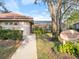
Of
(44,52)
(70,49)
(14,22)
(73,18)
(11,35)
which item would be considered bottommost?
(44,52)

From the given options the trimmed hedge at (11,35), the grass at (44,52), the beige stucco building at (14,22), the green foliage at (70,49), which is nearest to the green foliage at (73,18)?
the beige stucco building at (14,22)

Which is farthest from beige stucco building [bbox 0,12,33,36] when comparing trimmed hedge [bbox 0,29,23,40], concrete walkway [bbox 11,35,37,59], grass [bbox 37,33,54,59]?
concrete walkway [bbox 11,35,37,59]

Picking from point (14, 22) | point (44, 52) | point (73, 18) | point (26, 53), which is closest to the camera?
point (26, 53)

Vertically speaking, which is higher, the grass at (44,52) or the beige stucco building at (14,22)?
the beige stucco building at (14,22)

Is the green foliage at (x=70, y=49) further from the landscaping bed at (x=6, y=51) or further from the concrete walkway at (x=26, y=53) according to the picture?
the landscaping bed at (x=6, y=51)

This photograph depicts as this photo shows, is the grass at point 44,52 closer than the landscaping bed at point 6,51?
Yes

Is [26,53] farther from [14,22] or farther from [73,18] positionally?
[73,18]

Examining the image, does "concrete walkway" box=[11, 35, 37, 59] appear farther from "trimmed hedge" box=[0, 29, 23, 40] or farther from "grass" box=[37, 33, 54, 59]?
"trimmed hedge" box=[0, 29, 23, 40]

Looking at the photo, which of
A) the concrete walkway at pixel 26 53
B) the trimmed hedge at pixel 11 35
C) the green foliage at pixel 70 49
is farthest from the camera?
the trimmed hedge at pixel 11 35

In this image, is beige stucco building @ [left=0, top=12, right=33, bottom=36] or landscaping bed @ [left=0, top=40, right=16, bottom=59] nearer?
landscaping bed @ [left=0, top=40, right=16, bottom=59]

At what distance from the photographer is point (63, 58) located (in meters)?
11.7

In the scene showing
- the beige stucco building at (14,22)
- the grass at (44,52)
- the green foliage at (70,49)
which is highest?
the beige stucco building at (14,22)

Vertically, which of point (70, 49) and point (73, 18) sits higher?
point (73, 18)

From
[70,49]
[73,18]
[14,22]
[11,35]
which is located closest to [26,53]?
[70,49]
